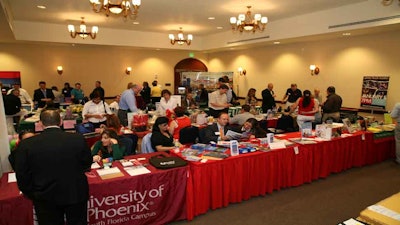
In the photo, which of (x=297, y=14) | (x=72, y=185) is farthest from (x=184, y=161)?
(x=297, y=14)

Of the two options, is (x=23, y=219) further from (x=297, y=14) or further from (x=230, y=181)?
(x=297, y=14)

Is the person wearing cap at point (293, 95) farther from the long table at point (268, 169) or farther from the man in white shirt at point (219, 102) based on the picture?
the long table at point (268, 169)

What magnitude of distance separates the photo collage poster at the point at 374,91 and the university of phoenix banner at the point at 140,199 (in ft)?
20.8

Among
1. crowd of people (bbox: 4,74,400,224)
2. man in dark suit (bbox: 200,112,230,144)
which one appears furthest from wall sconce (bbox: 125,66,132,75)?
man in dark suit (bbox: 200,112,230,144)

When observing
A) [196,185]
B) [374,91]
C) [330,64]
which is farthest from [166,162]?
[330,64]

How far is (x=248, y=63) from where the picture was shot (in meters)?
11.4

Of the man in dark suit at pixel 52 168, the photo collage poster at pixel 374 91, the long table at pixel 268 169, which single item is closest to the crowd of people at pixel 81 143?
the man in dark suit at pixel 52 168

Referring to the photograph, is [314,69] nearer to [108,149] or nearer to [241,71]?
[241,71]

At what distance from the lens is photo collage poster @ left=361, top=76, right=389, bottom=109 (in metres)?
7.08

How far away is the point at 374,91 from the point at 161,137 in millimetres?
6233

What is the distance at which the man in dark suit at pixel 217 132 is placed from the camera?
424 centimetres

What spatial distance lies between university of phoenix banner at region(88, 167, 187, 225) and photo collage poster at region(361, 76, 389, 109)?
20.8ft

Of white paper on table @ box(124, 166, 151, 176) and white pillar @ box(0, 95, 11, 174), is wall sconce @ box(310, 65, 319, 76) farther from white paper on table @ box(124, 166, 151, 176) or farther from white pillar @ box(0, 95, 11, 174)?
white pillar @ box(0, 95, 11, 174)

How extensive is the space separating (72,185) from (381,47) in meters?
7.88
